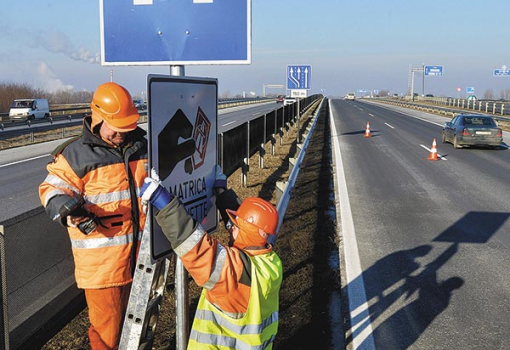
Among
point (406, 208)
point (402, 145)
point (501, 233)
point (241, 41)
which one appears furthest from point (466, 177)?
point (241, 41)

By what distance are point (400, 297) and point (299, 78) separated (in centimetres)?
2270

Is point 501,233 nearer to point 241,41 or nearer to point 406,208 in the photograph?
point 406,208

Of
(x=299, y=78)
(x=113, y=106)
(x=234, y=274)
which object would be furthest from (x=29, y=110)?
(x=234, y=274)

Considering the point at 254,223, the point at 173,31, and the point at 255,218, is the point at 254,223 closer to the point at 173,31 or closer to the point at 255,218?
the point at 255,218

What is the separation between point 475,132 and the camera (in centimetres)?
2105

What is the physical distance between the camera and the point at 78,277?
10.9 feet

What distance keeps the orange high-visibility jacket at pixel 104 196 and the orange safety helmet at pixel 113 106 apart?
0.18m

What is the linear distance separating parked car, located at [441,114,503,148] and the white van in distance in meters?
24.7

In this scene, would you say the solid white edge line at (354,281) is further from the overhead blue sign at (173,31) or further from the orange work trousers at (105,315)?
the overhead blue sign at (173,31)

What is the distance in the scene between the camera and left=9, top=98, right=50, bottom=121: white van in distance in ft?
113

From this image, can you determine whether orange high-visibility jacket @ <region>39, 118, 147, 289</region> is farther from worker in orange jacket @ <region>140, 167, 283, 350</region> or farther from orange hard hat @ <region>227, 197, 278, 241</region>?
orange hard hat @ <region>227, 197, 278, 241</region>

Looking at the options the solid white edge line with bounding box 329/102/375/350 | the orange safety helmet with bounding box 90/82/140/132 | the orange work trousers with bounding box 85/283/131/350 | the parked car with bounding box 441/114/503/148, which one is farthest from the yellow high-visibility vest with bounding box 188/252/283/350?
the parked car with bounding box 441/114/503/148

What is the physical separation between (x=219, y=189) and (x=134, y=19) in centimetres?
112

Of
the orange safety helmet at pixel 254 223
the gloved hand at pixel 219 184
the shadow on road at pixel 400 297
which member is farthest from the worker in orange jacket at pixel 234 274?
the shadow on road at pixel 400 297
